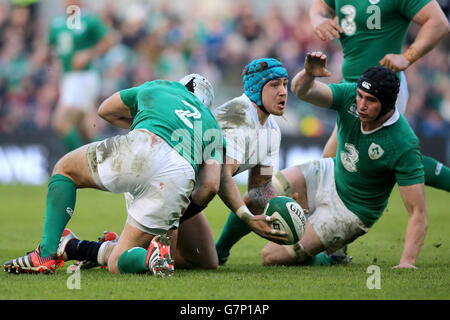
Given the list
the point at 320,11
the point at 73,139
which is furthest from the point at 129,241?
the point at 73,139

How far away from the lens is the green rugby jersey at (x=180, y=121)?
4.87 m

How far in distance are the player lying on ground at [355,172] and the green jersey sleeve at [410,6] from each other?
0.97 m

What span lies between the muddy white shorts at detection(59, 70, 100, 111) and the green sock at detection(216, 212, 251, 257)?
6.83m

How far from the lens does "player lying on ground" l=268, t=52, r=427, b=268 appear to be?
17.3ft

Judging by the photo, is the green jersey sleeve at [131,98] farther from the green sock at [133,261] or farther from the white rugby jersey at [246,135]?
the green sock at [133,261]

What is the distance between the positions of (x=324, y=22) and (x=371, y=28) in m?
0.46

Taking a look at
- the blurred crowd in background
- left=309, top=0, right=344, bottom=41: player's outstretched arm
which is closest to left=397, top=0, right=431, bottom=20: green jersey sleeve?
left=309, top=0, right=344, bottom=41: player's outstretched arm

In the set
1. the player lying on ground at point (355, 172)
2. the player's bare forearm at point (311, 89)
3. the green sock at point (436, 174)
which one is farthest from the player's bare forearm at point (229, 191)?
the green sock at point (436, 174)

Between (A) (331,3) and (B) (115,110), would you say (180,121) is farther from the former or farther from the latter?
(A) (331,3)

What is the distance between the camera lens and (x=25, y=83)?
16.0 m

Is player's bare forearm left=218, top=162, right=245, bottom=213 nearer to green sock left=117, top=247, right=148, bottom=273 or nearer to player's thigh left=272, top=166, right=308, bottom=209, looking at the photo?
green sock left=117, top=247, right=148, bottom=273

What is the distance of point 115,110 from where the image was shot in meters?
5.32

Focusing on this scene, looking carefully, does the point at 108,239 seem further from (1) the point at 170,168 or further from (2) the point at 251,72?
(2) the point at 251,72
